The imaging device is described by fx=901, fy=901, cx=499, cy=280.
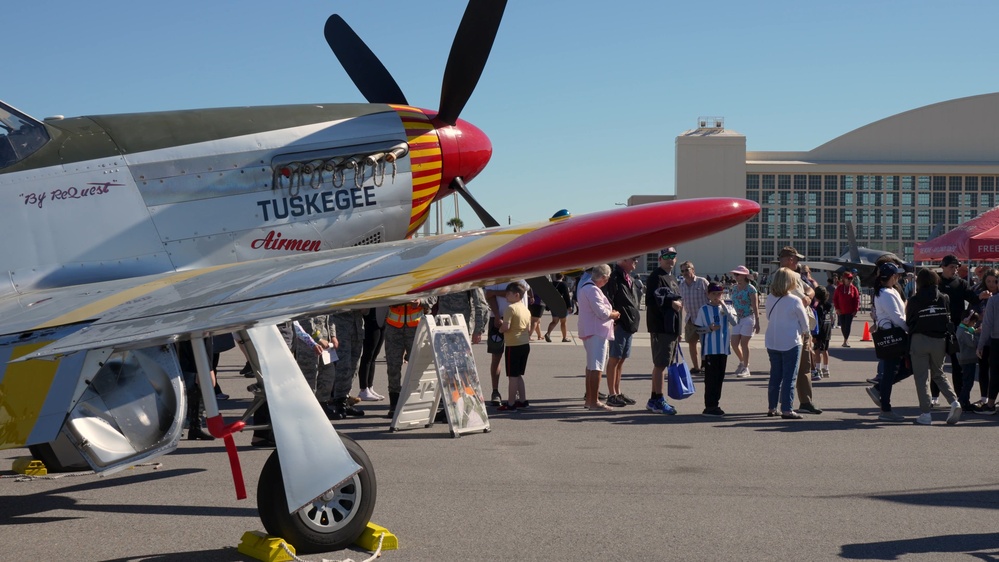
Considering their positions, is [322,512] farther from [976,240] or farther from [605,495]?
[976,240]

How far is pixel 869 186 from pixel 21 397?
70020mm

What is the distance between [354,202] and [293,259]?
1869 mm

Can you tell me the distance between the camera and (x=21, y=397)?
4.75 m

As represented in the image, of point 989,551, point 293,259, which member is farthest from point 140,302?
point 989,551

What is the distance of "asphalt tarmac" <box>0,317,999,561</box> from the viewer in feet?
17.7

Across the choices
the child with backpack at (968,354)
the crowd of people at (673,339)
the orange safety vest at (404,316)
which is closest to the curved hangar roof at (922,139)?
the child with backpack at (968,354)

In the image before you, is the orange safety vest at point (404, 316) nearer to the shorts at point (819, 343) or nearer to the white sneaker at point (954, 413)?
the white sneaker at point (954, 413)

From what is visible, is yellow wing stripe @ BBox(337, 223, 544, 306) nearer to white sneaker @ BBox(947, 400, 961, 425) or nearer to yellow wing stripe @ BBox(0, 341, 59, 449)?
yellow wing stripe @ BBox(0, 341, 59, 449)

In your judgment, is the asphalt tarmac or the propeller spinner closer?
the asphalt tarmac

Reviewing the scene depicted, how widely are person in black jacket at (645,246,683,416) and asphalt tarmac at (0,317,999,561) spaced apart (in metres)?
0.32

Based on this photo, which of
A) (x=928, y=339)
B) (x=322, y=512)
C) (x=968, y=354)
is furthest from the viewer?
(x=968, y=354)

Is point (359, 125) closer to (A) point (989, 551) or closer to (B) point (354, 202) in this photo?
(B) point (354, 202)

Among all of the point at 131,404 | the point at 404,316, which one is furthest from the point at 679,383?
the point at 131,404

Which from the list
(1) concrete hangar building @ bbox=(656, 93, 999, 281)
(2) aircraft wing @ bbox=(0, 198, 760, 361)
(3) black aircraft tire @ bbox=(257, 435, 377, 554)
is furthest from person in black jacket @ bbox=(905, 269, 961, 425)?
(1) concrete hangar building @ bbox=(656, 93, 999, 281)
